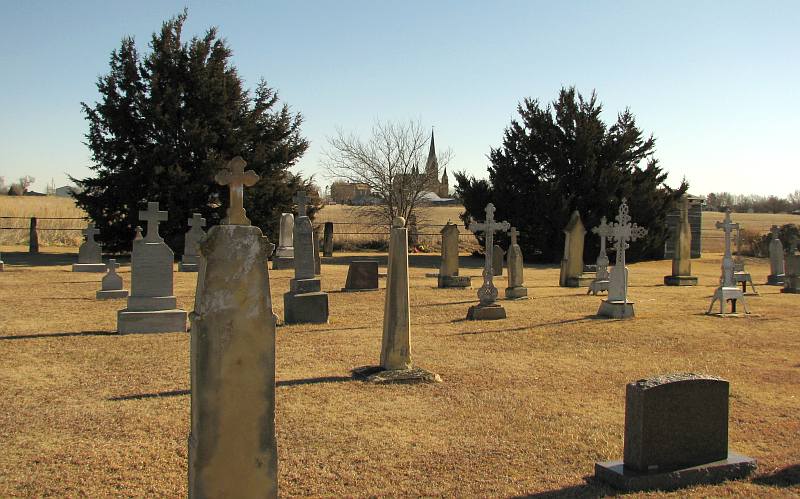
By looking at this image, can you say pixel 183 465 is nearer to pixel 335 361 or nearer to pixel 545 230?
pixel 335 361

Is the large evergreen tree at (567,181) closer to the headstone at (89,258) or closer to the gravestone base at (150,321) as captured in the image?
the headstone at (89,258)

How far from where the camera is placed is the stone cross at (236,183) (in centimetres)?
428

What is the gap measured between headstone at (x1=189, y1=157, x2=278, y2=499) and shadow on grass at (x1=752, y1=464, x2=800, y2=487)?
3614 mm

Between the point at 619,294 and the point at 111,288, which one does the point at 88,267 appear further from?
the point at 619,294

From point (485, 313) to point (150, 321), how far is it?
6.06 meters

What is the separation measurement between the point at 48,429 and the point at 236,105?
2822 cm

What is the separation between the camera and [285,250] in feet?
82.1

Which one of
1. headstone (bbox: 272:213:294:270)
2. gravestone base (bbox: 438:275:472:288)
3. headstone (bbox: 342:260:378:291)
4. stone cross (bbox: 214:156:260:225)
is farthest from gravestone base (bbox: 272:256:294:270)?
stone cross (bbox: 214:156:260:225)

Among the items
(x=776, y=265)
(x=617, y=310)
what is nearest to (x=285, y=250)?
(x=617, y=310)

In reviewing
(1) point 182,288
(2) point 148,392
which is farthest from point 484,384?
A: (1) point 182,288

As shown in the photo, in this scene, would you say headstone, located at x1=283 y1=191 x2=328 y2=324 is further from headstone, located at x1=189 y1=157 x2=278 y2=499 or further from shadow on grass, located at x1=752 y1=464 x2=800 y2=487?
headstone, located at x1=189 y1=157 x2=278 y2=499

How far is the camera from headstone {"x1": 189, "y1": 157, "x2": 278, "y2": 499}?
4.05m

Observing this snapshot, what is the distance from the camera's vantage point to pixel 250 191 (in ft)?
105

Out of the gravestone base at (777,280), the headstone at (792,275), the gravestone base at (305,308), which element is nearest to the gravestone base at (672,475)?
the gravestone base at (305,308)
